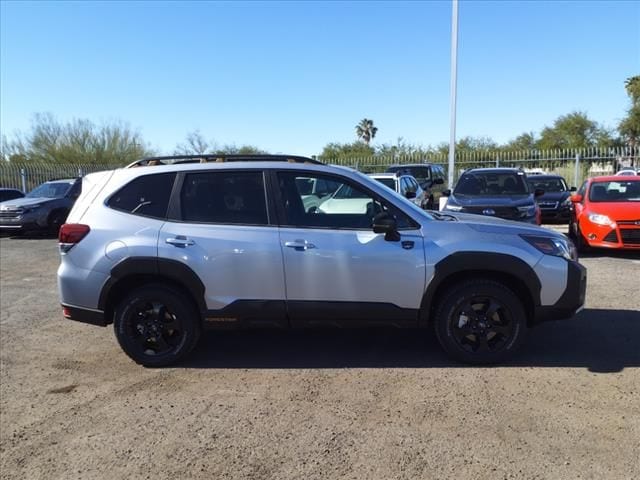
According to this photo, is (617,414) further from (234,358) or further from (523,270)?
(234,358)

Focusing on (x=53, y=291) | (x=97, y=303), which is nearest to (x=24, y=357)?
(x=97, y=303)

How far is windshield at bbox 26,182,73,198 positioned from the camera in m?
15.7

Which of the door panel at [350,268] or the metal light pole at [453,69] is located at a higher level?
the metal light pole at [453,69]

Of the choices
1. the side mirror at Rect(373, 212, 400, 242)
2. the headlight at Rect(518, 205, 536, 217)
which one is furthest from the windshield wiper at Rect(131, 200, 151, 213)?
the headlight at Rect(518, 205, 536, 217)

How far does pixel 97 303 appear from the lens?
4.67 meters

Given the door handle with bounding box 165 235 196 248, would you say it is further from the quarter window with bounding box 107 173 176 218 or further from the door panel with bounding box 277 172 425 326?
the door panel with bounding box 277 172 425 326

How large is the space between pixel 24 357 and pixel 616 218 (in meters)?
9.21

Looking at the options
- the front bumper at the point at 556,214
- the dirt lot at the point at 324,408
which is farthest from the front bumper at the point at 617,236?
the front bumper at the point at 556,214

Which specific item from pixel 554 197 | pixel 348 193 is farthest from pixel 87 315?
pixel 554 197

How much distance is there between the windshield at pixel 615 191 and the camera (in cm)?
1011

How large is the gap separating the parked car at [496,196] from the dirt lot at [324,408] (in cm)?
482

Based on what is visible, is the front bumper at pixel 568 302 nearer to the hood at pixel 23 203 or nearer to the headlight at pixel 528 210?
the headlight at pixel 528 210

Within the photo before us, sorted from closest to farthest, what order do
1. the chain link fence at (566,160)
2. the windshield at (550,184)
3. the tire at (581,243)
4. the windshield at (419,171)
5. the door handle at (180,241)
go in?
1. the door handle at (180,241)
2. the tire at (581,243)
3. the windshield at (550,184)
4. the windshield at (419,171)
5. the chain link fence at (566,160)

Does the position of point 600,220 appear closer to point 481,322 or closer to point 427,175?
point 481,322
